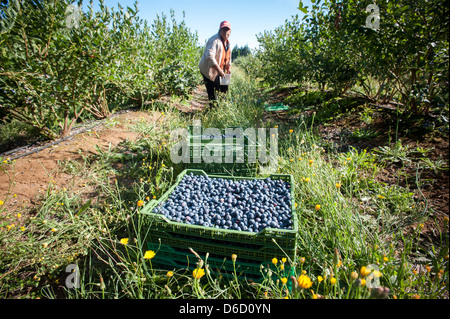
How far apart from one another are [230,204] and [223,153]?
0.69 m

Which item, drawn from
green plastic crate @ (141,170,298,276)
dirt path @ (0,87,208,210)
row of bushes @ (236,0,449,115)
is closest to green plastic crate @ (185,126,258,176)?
green plastic crate @ (141,170,298,276)

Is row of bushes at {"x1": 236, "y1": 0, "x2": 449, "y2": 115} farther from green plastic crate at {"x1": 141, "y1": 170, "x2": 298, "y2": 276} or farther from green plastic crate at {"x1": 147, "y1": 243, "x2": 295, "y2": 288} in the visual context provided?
green plastic crate at {"x1": 147, "y1": 243, "x2": 295, "y2": 288}

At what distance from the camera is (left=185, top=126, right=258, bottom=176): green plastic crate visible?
2.09 m

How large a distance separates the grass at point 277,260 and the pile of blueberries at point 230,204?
168 millimetres

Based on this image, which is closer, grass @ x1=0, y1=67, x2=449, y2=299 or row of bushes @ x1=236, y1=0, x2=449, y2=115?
grass @ x1=0, y1=67, x2=449, y2=299

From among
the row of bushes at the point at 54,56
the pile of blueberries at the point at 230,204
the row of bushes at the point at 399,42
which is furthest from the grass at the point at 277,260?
the row of bushes at the point at 54,56

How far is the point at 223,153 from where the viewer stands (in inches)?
83.9

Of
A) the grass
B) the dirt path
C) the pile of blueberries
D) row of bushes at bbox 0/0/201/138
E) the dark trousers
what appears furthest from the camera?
the dark trousers

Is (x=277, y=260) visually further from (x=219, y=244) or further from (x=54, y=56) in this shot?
(x=54, y=56)

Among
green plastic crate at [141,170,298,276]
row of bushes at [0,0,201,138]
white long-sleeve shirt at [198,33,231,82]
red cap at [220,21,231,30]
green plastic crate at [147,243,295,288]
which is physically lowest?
green plastic crate at [147,243,295,288]

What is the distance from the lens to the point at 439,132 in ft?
7.41

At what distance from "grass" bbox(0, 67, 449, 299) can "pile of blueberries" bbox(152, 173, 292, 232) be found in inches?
6.6

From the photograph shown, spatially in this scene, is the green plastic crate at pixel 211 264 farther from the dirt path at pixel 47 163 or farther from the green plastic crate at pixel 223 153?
the dirt path at pixel 47 163
